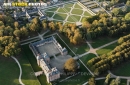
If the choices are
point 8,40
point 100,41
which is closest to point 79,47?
point 100,41

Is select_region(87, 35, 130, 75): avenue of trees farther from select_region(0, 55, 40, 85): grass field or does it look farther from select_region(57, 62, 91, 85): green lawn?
select_region(0, 55, 40, 85): grass field

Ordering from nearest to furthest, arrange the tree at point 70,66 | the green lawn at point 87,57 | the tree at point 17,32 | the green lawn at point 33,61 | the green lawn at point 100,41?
the tree at point 70,66, the green lawn at point 33,61, the green lawn at point 87,57, the tree at point 17,32, the green lawn at point 100,41

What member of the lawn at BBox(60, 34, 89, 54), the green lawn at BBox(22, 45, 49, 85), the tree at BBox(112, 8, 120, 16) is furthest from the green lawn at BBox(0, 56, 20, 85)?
the tree at BBox(112, 8, 120, 16)

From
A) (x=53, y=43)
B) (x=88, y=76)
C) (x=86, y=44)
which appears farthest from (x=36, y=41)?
(x=88, y=76)

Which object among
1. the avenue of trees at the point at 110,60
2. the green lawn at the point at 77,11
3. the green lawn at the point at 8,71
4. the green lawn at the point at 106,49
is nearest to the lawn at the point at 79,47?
the green lawn at the point at 106,49

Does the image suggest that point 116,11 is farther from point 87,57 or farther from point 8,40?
point 8,40

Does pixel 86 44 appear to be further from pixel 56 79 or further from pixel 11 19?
pixel 11 19

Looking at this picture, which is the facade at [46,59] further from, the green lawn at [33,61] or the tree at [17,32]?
the tree at [17,32]
